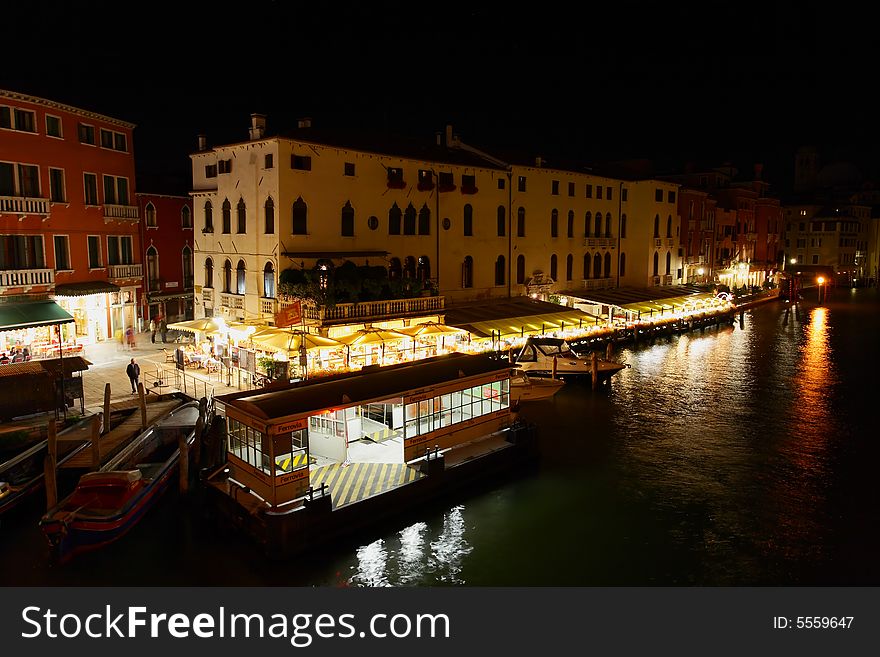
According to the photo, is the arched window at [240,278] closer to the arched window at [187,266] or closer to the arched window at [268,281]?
the arched window at [268,281]

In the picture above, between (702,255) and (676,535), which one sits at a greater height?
(702,255)

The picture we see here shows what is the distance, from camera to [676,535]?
17.0 metres

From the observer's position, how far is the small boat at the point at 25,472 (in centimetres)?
1703

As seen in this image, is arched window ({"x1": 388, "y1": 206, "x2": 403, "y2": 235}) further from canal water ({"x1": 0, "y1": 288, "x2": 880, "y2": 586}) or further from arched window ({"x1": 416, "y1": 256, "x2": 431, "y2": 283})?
canal water ({"x1": 0, "y1": 288, "x2": 880, "y2": 586})

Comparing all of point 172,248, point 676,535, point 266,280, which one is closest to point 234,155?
Result: point 266,280

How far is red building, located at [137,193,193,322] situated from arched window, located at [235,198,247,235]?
848cm

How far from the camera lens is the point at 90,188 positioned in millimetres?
31953

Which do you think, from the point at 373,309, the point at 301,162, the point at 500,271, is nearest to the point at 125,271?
the point at 301,162

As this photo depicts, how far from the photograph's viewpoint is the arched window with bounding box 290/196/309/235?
31.2m

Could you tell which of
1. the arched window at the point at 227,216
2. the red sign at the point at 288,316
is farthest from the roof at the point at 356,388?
the arched window at the point at 227,216

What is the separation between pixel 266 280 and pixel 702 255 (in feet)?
157

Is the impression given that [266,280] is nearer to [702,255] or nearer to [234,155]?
[234,155]

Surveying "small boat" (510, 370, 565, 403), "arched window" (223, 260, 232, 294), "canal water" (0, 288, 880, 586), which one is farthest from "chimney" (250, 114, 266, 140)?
"canal water" (0, 288, 880, 586)

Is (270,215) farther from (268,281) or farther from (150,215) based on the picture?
(150,215)
